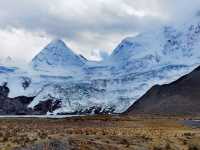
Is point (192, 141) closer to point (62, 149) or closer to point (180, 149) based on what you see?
point (180, 149)

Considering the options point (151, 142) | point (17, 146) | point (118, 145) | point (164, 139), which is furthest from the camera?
point (164, 139)

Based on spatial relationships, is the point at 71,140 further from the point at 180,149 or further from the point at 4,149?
the point at 180,149

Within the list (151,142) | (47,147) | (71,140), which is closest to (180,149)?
(151,142)

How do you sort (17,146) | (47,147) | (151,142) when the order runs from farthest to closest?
1. (151,142)
2. (17,146)
3. (47,147)

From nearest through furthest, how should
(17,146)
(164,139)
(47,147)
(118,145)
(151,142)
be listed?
(47,147), (17,146), (118,145), (151,142), (164,139)

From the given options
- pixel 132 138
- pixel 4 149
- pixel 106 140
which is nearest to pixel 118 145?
pixel 106 140

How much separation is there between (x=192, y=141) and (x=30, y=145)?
16.5 metres

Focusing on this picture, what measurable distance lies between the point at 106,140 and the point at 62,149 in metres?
7.09

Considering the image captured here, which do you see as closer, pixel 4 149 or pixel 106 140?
pixel 4 149

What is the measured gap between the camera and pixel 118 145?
44844 mm

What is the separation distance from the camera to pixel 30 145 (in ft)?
135

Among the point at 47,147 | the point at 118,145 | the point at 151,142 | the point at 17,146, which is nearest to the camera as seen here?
the point at 47,147

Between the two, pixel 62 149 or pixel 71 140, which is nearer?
pixel 62 149

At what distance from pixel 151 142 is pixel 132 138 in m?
1.96
